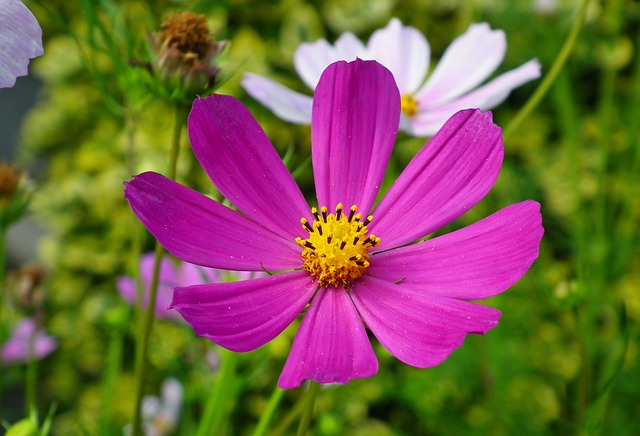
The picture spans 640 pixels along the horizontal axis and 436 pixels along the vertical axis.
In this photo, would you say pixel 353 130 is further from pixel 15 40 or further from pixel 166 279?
pixel 166 279

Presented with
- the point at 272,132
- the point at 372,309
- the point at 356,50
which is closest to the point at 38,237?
the point at 272,132

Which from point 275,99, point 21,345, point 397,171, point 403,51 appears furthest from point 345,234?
point 397,171

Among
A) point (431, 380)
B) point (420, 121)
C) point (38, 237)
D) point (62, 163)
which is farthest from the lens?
point (38, 237)

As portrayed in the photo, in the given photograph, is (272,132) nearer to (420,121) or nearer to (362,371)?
(420,121)

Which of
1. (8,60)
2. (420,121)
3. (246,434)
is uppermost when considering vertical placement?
(8,60)

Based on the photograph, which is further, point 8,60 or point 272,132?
point 272,132

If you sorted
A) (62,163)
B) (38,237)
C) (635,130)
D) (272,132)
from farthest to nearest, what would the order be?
(38,237)
(62,163)
(272,132)
(635,130)

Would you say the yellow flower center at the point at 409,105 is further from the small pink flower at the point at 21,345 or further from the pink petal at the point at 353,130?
the small pink flower at the point at 21,345
